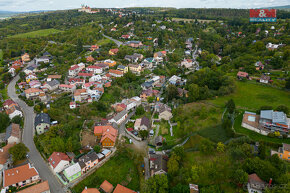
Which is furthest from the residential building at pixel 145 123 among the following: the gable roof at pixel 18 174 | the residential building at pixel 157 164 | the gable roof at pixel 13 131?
the gable roof at pixel 13 131

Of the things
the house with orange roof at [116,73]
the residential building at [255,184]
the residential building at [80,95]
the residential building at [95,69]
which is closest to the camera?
the residential building at [255,184]

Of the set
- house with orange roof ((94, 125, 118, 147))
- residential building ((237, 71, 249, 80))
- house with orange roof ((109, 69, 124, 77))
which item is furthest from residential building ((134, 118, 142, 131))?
residential building ((237, 71, 249, 80))

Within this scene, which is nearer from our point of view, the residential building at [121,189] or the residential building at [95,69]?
the residential building at [121,189]

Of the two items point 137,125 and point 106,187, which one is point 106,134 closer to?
point 137,125

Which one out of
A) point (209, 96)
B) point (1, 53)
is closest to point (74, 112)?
point (209, 96)

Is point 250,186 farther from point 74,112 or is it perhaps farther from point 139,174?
point 74,112

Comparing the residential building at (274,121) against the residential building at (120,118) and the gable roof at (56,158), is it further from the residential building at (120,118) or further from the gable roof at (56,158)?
the gable roof at (56,158)
